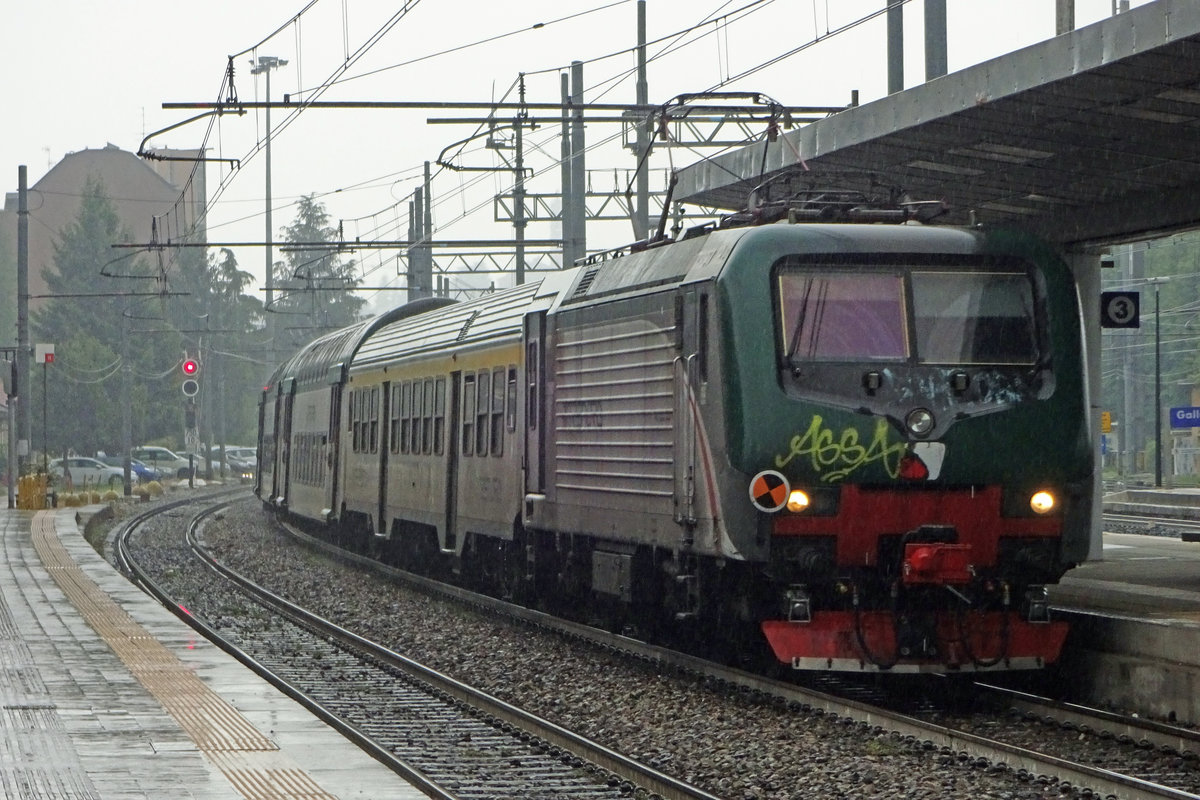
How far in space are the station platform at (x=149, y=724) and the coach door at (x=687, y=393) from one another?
2820 millimetres

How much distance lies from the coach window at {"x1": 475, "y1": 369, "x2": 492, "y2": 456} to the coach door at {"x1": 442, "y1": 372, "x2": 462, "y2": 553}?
32.4 inches

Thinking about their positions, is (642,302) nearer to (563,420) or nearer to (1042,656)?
(563,420)

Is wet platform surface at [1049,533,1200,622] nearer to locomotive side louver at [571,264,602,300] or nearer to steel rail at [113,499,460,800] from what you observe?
locomotive side louver at [571,264,602,300]

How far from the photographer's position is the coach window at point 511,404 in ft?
52.6

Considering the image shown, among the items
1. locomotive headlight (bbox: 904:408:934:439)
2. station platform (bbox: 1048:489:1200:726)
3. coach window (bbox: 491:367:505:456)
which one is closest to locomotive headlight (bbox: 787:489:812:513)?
locomotive headlight (bbox: 904:408:934:439)

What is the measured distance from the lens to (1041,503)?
11.0 metres

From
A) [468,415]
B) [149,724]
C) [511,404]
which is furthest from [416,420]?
[149,724]

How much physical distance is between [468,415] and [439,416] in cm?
148

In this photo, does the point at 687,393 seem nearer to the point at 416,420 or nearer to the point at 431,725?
the point at 431,725

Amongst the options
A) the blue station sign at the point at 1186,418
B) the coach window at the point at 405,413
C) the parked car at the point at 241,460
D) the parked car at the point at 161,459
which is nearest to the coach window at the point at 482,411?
the coach window at the point at 405,413

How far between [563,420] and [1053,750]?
19.0 ft

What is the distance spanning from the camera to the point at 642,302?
494 inches

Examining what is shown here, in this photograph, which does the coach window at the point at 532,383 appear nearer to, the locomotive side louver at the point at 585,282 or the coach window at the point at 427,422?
the locomotive side louver at the point at 585,282

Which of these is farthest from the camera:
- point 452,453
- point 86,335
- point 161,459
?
point 86,335
